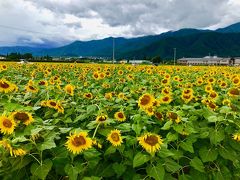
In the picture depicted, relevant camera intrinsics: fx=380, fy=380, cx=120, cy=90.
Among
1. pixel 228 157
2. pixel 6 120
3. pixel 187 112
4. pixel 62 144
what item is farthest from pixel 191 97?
pixel 6 120

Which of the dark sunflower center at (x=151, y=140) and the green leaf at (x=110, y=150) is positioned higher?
the dark sunflower center at (x=151, y=140)

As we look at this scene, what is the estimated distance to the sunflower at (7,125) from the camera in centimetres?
259

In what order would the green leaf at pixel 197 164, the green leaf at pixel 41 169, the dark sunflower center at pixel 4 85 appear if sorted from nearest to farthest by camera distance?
the green leaf at pixel 41 169
the green leaf at pixel 197 164
the dark sunflower center at pixel 4 85

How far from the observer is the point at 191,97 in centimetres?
449

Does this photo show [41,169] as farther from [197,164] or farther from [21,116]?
[197,164]

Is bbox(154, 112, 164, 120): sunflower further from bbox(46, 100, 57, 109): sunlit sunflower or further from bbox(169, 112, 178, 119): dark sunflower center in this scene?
bbox(46, 100, 57, 109): sunlit sunflower

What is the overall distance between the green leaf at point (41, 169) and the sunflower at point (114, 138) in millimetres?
467

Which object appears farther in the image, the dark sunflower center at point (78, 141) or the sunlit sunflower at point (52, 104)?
the sunlit sunflower at point (52, 104)

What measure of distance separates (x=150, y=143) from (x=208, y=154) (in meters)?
0.76

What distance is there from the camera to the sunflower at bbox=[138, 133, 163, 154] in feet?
8.70

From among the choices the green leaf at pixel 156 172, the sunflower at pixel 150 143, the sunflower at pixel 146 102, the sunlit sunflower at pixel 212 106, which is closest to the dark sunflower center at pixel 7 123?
the sunflower at pixel 150 143

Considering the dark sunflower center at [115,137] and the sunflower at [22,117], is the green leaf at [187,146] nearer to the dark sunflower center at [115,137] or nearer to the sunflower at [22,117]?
the dark sunflower center at [115,137]

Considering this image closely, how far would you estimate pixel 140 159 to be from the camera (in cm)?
265

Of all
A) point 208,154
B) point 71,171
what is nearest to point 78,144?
point 71,171
